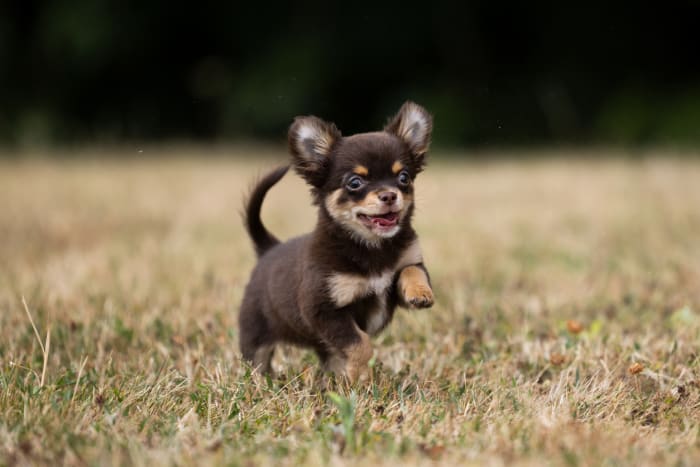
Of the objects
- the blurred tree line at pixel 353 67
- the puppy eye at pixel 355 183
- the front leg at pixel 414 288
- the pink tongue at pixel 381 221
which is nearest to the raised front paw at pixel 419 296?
the front leg at pixel 414 288

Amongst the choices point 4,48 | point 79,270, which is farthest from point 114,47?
point 79,270

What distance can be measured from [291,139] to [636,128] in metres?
11.2

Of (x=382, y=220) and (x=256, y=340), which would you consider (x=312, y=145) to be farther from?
(x=256, y=340)

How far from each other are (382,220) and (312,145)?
0.39 meters

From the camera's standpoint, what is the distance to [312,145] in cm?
306

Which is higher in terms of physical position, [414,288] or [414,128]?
[414,128]

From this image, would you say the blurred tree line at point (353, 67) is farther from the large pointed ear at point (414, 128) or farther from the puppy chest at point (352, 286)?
the puppy chest at point (352, 286)

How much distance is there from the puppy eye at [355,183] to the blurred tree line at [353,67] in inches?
424

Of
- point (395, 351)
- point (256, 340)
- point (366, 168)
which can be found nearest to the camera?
point (366, 168)

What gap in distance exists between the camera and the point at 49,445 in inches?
91.4

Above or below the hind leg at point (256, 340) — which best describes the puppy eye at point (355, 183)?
above

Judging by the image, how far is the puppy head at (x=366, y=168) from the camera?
289 cm

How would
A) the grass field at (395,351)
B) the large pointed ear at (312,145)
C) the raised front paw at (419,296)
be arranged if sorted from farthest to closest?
the large pointed ear at (312,145) → the raised front paw at (419,296) → the grass field at (395,351)

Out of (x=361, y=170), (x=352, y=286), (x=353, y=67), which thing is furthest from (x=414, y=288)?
(x=353, y=67)
